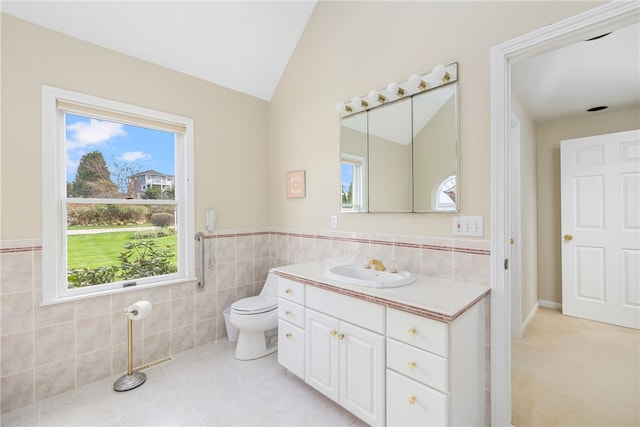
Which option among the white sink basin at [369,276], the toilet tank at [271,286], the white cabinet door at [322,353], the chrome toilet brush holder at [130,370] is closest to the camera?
the white sink basin at [369,276]

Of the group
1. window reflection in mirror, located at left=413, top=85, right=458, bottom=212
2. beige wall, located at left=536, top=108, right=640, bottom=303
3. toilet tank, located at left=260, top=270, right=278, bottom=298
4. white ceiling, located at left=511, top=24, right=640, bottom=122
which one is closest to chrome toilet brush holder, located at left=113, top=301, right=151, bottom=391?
toilet tank, located at left=260, top=270, right=278, bottom=298

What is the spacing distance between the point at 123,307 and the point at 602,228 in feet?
15.3

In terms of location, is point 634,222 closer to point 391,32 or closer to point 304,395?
point 391,32

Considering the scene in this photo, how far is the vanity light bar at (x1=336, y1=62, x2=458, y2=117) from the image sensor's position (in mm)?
1674

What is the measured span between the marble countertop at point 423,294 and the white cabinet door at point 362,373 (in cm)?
21

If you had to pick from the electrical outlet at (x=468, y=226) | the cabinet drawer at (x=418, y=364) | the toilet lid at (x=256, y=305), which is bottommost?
the toilet lid at (x=256, y=305)

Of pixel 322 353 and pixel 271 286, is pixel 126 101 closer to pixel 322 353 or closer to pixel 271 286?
A: pixel 271 286

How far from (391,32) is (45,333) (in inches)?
125

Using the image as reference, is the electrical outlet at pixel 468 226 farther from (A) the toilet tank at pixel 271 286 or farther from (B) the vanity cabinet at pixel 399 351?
(A) the toilet tank at pixel 271 286

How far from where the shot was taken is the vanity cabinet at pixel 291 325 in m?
1.87

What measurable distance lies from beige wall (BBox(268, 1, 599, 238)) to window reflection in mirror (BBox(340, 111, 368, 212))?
8cm

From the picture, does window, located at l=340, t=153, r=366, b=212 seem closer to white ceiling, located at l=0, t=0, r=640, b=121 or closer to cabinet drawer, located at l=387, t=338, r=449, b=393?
cabinet drawer, located at l=387, t=338, r=449, b=393

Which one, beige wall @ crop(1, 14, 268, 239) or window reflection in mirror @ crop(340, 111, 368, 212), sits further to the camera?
window reflection in mirror @ crop(340, 111, 368, 212)

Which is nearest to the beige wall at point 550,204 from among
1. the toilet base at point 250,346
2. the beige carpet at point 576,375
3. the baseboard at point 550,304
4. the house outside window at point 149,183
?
the baseboard at point 550,304
